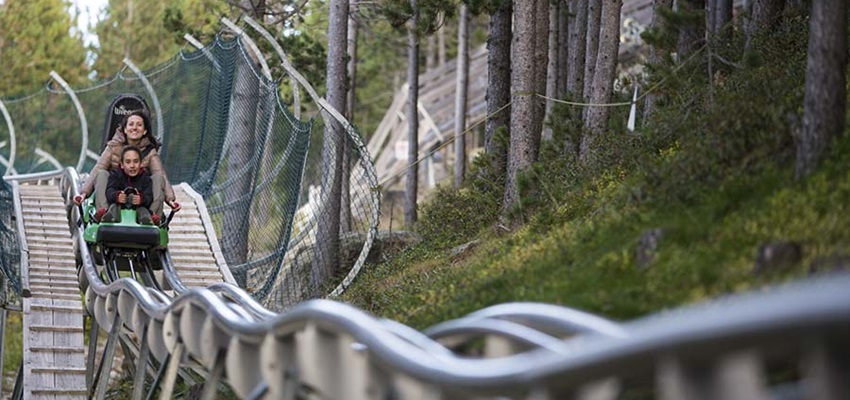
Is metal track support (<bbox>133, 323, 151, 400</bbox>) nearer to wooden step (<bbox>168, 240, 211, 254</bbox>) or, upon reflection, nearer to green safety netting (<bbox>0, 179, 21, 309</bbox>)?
green safety netting (<bbox>0, 179, 21, 309</bbox>)

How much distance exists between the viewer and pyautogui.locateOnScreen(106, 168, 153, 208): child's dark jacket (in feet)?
51.6

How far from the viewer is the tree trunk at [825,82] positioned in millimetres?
8820

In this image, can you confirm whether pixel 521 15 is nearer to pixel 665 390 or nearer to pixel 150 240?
pixel 150 240

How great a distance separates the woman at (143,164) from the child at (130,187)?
0.24 feet

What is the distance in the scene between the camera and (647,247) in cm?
924

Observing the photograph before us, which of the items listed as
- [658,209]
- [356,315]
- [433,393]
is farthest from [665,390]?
[658,209]

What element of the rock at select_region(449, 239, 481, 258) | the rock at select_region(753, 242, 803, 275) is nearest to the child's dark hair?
the rock at select_region(449, 239, 481, 258)

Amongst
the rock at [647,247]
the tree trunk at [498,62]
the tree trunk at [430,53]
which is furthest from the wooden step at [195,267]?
the tree trunk at [430,53]

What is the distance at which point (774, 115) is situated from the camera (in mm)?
9828

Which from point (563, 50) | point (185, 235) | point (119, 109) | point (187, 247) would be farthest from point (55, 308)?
point (563, 50)

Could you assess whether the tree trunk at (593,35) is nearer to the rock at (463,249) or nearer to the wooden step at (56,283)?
the rock at (463,249)

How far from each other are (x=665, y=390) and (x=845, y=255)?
309cm

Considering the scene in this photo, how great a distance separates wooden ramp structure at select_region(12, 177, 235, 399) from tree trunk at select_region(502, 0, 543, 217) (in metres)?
4.09

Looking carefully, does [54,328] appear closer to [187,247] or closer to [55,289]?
[55,289]
